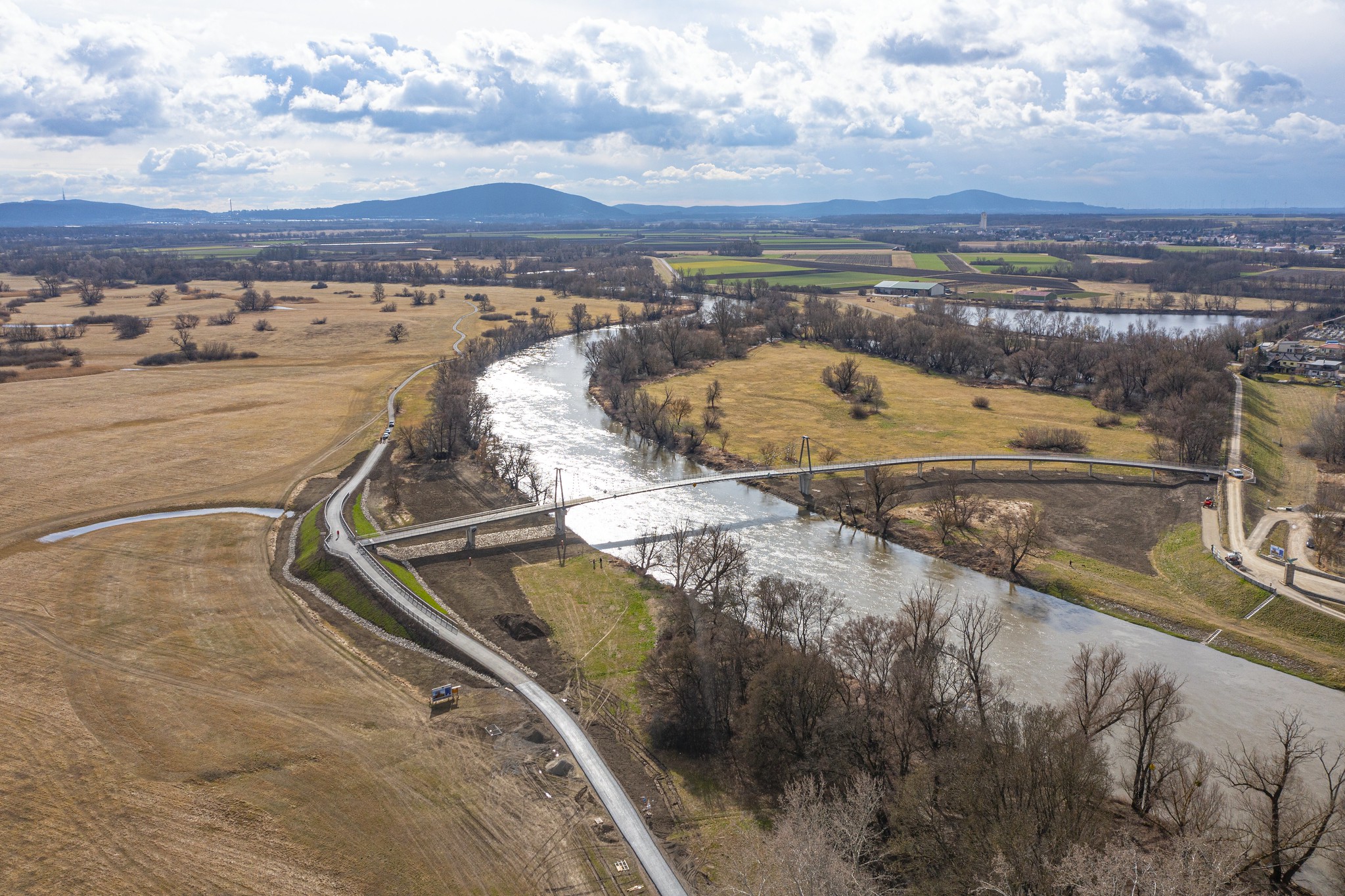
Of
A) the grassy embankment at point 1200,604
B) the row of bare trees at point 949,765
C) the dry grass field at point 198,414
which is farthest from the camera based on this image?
the dry grass field at point 198,414

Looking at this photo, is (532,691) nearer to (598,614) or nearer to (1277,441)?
(598,614)

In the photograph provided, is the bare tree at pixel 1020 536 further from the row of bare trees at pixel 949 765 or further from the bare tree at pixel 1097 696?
the bare tree at pixel 1097 696

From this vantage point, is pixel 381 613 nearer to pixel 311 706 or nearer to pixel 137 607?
pixel 311 706

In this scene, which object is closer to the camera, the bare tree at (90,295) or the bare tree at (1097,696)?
the bare tree at (1097,696)

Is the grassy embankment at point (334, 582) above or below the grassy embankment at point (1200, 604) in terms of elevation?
above

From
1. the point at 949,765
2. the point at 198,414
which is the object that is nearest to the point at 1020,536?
the point at 949,765

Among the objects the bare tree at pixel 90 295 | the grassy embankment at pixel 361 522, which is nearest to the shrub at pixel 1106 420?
the grassy embankment at pixel 361 522

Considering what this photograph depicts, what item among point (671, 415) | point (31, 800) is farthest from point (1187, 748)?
point (671, 415)
